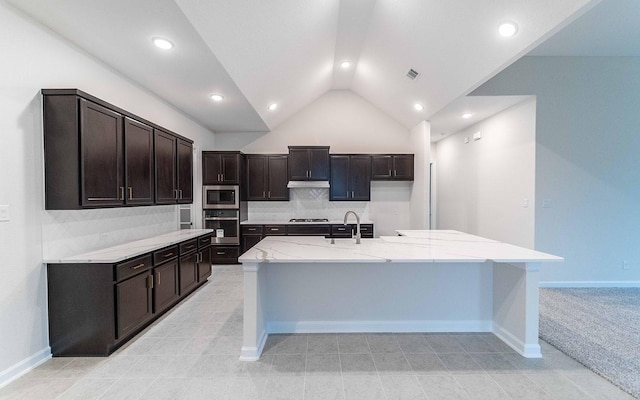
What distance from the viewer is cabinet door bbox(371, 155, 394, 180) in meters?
5.82

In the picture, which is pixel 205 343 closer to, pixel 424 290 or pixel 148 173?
pixel 148 173

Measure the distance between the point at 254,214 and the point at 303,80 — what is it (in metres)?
2.88

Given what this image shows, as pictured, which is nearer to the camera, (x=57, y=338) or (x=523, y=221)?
(x=57, y=338)

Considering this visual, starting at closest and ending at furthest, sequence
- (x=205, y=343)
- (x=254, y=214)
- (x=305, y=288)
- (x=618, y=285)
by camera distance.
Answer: (x=205, y=343)
(x=305, y=288)
(x=618, y=285)
(x=254, y=214)

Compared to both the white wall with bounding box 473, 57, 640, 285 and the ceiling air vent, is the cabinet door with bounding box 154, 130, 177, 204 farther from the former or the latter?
the white wall with bounding box 473, 57, 640, 285

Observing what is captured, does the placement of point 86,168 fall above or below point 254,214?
above

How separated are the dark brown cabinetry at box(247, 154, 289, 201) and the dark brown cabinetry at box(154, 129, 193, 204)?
164 cm

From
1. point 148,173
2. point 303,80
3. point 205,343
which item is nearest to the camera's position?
point 205,343

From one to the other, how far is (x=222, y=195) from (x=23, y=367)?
11.8ft

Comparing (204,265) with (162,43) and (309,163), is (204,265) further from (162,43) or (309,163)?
(162,43)

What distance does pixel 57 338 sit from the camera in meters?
2.36

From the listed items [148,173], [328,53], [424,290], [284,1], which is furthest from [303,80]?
[424,290]

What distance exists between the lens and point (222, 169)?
545cm

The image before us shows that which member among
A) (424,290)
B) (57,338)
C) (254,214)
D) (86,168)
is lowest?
(57,338)
